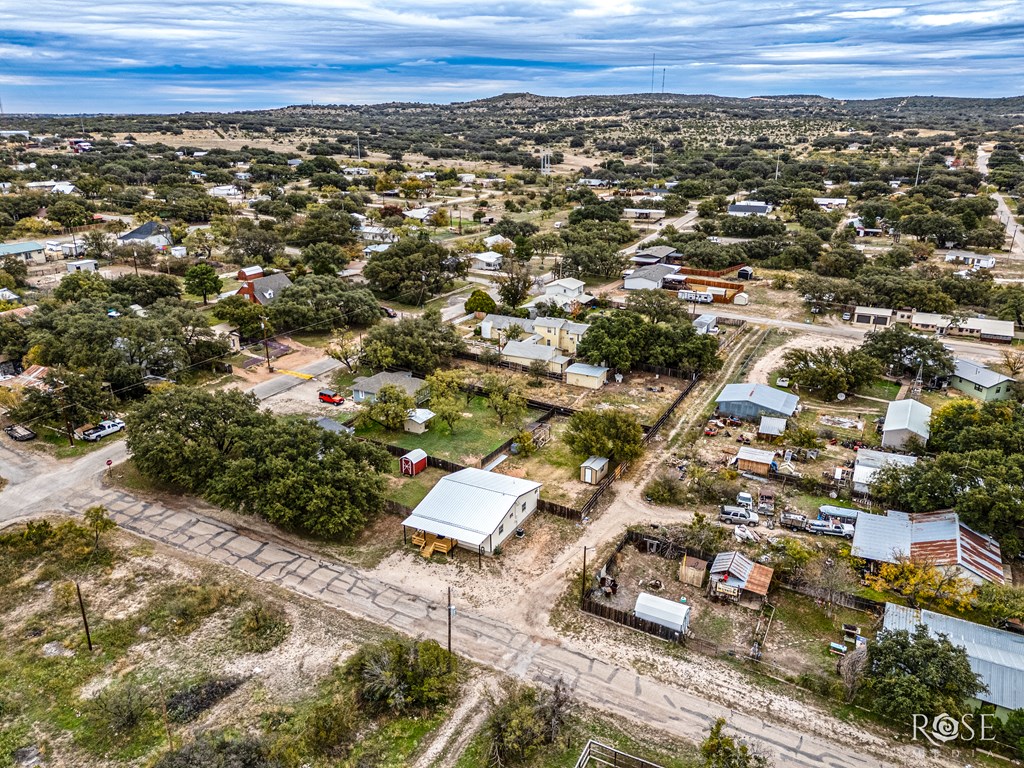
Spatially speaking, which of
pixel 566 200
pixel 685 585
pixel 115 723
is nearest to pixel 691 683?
pixel 685 585

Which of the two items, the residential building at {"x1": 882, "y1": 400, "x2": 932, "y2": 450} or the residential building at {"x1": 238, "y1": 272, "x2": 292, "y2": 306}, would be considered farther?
the residential building at {"x1": 238, "y1": 272, "x2": 292, "y2": 306}

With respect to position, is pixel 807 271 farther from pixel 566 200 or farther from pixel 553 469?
pixel 553 469

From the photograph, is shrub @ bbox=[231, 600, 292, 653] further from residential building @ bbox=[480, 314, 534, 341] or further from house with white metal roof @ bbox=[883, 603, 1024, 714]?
residential building @ bbox=[480, 314, 534, 341]

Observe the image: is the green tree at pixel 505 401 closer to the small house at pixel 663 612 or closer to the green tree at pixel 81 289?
the small house at pixel 663 612

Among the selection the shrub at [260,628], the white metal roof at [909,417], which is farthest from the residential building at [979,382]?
the shrub at [260,628]

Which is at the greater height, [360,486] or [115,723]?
[360,486]

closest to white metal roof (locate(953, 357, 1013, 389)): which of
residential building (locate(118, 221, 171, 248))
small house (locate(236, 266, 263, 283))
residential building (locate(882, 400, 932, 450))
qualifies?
residential building (locate(882, 400, 932, 450))
